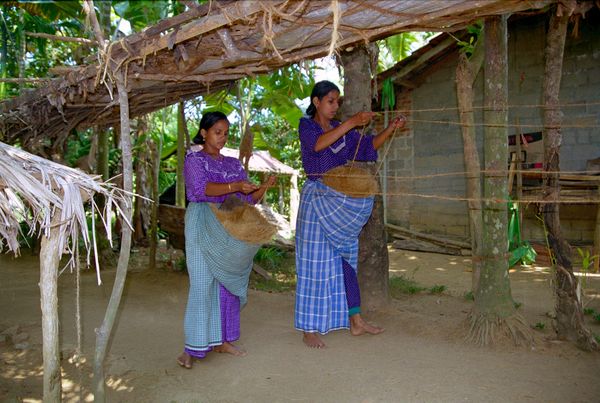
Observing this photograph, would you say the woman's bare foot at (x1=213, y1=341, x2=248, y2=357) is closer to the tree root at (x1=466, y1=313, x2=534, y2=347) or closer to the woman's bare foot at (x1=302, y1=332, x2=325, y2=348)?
the woman's bare foot at (x1=302, y1=332, x2=325, y2=348)

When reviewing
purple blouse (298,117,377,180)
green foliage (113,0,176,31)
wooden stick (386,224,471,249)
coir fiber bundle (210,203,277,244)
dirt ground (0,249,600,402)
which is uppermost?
green foliage (113,0,176,31)

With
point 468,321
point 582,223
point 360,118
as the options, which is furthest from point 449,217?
point 360,118

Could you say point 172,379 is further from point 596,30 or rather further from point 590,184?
point 596,30

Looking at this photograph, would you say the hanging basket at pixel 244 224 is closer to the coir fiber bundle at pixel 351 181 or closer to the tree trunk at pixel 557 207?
the coir fiber bundle at pixel 351 181

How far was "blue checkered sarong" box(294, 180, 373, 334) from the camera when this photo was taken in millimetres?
3590

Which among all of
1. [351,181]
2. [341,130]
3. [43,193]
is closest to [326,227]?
[351,181]

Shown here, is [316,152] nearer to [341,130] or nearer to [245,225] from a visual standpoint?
[341,130]

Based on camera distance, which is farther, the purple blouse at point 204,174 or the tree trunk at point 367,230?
the tree trunk at point 367,230

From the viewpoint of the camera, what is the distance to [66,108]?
13.4ft

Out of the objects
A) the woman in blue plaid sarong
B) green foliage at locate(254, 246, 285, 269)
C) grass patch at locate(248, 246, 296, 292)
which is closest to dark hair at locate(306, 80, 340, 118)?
the woman in blue plaid sarong

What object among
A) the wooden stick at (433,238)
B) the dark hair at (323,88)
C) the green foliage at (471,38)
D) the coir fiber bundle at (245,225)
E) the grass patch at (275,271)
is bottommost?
the grass patch at (275,271)

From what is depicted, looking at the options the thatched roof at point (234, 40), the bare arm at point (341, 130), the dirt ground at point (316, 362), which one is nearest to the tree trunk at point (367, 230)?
the dirt ground at point (316, 362)

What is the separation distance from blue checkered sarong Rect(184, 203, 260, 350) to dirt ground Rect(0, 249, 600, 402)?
226 mm

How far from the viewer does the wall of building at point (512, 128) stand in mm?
6707
